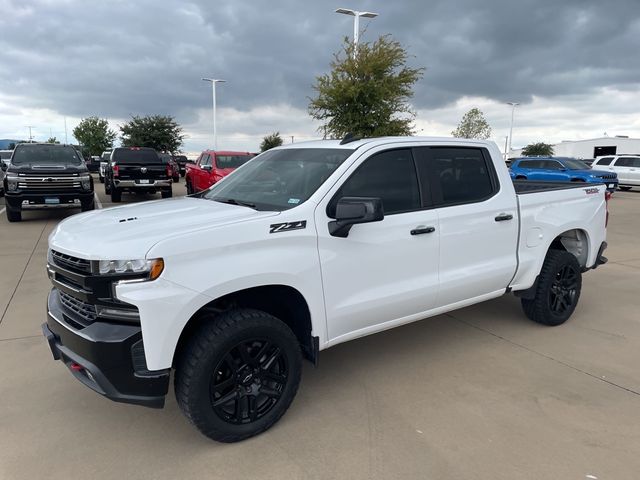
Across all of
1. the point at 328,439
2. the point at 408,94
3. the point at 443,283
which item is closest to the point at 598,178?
the point at 408,94

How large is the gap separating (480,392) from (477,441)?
0.65 m

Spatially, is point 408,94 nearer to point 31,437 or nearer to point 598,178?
point 598,178

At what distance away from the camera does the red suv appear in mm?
13656

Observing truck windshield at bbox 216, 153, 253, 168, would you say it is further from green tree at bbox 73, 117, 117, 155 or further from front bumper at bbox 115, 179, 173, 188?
green tree at bbox 73, 117, 117, 155

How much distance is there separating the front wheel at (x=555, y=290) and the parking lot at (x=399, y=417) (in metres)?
0.14

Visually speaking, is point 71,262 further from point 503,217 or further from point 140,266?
point 503,217

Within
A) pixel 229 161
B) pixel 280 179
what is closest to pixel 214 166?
pixel 229 161

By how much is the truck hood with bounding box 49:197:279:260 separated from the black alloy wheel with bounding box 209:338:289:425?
2.45 feet

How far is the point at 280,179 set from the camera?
359 centimetres

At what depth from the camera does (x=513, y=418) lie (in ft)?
10.3

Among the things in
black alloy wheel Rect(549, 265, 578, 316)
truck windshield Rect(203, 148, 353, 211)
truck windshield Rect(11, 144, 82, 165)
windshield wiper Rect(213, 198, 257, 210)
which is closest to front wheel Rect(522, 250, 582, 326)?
black alloy wheel Rect(549, 265, 578, 316)

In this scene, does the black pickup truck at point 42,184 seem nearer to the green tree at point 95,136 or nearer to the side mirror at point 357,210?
the side mirror at point 357,210

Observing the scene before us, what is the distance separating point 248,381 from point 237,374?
97 mm

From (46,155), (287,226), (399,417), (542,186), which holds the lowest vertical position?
(399,417)
